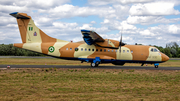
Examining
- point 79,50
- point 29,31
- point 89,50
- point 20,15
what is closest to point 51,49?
point 79,50

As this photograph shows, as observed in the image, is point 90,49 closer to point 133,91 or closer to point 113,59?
point 113,59

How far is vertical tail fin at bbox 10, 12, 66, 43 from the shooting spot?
2525cm

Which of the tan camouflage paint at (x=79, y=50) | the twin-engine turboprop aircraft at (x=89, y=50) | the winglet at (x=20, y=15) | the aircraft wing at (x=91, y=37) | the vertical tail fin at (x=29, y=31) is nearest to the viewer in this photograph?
the aircraft wing at (x=91, y=37)

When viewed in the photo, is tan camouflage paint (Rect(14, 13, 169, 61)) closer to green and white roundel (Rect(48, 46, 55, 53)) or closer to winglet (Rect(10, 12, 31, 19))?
green and white roundel (Rect(48, 46, 55, 53))

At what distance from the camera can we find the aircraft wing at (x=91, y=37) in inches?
879

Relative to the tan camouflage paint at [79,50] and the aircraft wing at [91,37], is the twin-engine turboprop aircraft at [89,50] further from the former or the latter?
the aircraft wing at [91,37]

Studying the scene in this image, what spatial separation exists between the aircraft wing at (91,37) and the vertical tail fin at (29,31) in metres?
6.25

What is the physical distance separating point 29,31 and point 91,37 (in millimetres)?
9258

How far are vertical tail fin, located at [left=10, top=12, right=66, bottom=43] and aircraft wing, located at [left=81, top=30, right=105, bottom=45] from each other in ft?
20.5

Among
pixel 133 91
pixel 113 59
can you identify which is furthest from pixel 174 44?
pixel 133 91

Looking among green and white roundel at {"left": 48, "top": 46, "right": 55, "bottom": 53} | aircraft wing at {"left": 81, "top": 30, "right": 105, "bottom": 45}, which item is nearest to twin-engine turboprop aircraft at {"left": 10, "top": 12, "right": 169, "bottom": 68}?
green and white roundel at {"left": 48, "top": 46, "right": 55, "bottom": 53}

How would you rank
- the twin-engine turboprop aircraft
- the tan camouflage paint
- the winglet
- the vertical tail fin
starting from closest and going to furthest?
1. the winglet
2. the twin-engine turboprop aircraft
3. the tan camouflage paint
4. the vertical tail fin

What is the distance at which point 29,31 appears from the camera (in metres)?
25.6

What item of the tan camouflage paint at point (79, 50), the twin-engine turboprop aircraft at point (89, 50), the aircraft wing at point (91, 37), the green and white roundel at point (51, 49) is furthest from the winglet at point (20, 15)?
the aircraft wing at point (91, 37)
